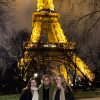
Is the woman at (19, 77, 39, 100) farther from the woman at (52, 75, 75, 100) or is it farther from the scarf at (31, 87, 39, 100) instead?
the woman at (52, 75, 75, 100)

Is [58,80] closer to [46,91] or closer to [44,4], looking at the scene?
[46,91]

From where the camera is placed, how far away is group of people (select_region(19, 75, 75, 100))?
8188mm

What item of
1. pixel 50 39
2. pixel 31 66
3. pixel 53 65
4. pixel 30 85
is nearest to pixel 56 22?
pixel 50 39

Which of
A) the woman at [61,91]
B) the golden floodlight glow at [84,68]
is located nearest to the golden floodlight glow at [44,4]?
the golden floodlight glow at [84,68]

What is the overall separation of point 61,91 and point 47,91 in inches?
11.0

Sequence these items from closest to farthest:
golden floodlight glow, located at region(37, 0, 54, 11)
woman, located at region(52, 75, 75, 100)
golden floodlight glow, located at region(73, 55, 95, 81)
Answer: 1. woman, located at region(52, 75, 75, 100)
2. golden floodlight glow, located at region(73, 55, 95, 81)
3. golden floodlight glow, located at region(37, 0, 54, 11)

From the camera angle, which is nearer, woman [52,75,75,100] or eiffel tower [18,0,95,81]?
woman [52,75,75,100]

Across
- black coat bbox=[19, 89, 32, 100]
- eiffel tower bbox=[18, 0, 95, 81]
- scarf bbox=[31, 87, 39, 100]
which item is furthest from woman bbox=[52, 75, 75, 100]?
eiffel tower bbox=[18, 0, 95, 81]

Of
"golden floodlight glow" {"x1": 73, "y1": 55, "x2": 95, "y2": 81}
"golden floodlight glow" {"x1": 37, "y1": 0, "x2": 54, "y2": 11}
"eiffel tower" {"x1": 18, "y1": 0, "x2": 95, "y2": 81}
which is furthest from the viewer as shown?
"golden floodlight glow" {"x1": 37, "y1": 0, "x2": 54, "y2": 11}

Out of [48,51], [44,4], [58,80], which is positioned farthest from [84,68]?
[58,80]

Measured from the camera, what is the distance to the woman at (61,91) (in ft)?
26.8

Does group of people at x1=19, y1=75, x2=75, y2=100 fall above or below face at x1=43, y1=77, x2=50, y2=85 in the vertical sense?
below

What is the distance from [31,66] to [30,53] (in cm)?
245

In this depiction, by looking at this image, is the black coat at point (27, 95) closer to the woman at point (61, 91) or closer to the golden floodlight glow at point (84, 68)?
the woman at point (61, 91)
